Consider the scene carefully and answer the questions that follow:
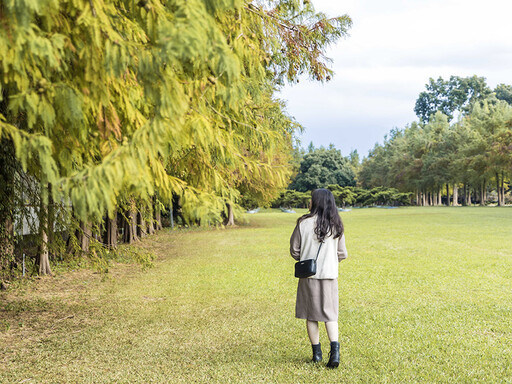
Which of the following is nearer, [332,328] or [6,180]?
[332,328]

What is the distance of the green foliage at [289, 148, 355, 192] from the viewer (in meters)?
75.8

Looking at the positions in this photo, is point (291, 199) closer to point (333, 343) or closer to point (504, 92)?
point (504, 92)

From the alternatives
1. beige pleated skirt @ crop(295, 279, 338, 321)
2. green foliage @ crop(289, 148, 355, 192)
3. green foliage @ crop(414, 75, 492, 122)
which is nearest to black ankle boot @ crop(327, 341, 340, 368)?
beige pleated skirt @ crop(295, 279, 338, 321)

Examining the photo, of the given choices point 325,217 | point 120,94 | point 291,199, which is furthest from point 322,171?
point 120,94

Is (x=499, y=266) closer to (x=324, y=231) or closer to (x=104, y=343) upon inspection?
(x=324, y=231)

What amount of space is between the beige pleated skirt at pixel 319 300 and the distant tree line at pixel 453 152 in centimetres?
4530

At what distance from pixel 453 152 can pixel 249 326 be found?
58.3 m

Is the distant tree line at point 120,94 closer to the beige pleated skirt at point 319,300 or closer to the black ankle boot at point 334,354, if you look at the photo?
the beige pleated skirt at point 319,300

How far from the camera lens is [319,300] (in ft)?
16.1

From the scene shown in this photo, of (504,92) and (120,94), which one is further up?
(504,92)

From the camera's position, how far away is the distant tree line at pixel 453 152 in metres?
49.9

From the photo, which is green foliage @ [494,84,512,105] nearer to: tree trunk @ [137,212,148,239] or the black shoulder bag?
tree trunk @ [137,212,148,239]

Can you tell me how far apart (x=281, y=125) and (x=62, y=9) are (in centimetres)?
495

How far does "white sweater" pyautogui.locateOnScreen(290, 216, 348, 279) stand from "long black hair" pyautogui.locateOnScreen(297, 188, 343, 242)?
0.24 feet
